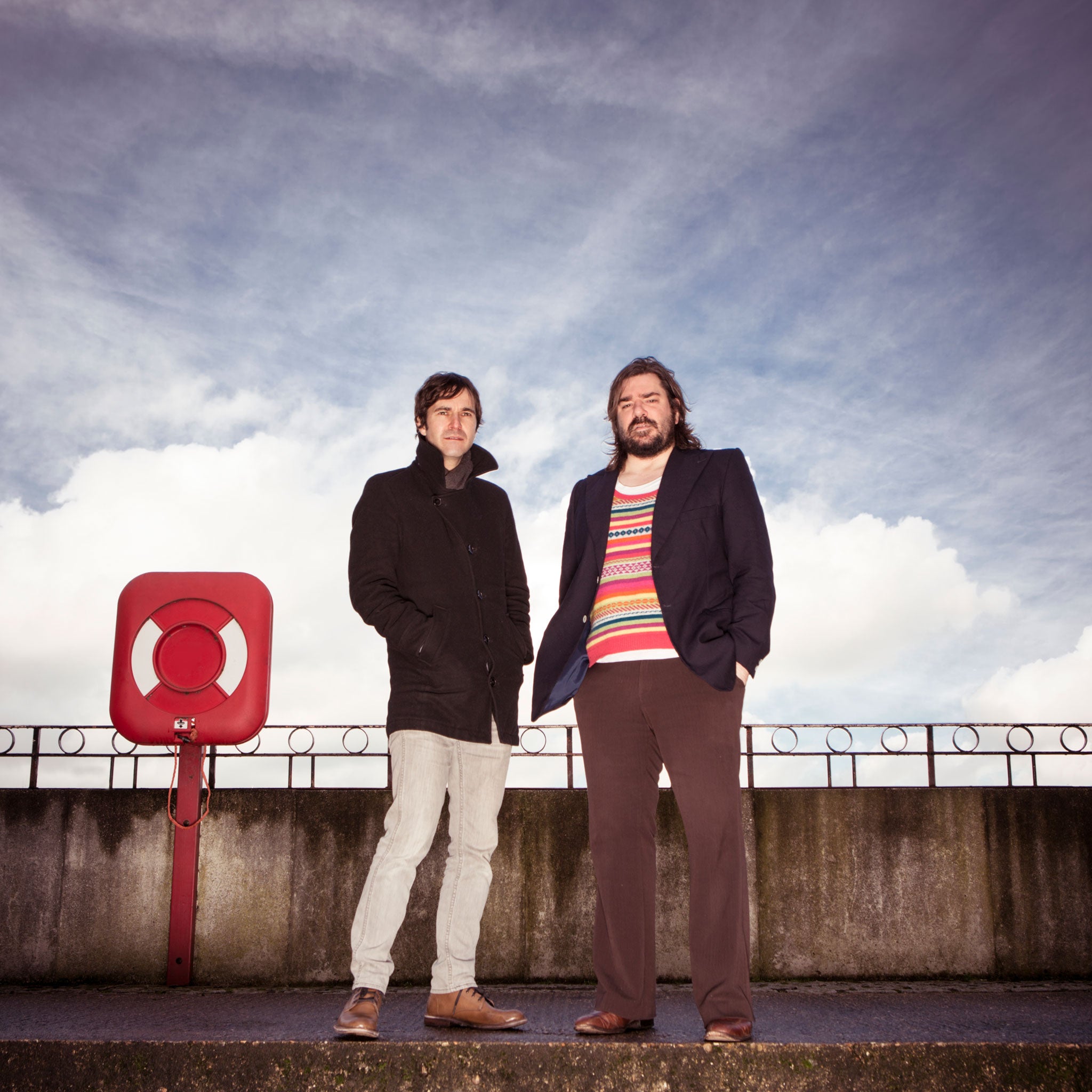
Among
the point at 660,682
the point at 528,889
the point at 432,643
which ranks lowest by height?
the point at 528,889

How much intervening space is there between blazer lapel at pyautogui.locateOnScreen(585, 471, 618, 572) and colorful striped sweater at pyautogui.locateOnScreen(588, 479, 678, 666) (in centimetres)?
2

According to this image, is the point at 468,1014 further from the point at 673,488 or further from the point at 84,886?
the point at 84,886

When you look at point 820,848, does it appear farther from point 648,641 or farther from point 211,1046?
point 211,1046

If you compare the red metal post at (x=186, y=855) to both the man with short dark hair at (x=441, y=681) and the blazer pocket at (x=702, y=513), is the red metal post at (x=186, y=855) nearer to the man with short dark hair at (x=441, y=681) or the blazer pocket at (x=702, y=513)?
the man with short dark hair at (x=441, y=681)

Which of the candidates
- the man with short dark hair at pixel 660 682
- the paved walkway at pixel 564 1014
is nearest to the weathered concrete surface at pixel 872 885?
the paved walkway at pixel 564 1014

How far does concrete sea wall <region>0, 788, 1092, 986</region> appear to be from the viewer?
4848mm

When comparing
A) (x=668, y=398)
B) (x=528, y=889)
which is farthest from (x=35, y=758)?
(x=668, y=398)

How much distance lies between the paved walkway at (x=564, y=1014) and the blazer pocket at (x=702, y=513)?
1618 mm

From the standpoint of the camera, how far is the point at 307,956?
15.8ft

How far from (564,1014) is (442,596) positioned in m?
1.69

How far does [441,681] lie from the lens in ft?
10.3

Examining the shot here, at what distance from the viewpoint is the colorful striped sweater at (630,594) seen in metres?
3.12

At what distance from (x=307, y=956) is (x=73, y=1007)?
1.16 metres

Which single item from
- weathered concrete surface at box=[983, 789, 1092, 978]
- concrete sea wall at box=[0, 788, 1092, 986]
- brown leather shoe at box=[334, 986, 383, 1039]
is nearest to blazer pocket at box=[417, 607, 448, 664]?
brown leather shoe at box=[334, 986, 383, 1039]
